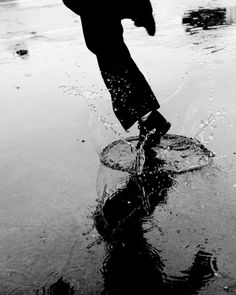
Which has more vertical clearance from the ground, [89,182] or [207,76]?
[89,182]

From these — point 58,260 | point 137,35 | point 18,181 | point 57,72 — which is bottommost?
point 137,35

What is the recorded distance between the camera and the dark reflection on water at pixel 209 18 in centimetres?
826

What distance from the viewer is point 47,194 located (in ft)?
9.44

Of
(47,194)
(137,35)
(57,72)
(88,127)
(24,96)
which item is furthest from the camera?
(137,35)

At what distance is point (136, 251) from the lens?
2.18m

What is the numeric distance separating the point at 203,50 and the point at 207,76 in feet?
4.48

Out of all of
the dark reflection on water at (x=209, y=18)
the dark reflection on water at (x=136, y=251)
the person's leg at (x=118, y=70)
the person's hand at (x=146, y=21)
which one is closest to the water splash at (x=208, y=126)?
the person's leg at (x=118, y=70)

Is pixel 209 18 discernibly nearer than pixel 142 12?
No

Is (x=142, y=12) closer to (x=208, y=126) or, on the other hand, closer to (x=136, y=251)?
(x=208, y=126)

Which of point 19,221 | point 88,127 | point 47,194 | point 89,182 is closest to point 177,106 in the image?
point 88,127

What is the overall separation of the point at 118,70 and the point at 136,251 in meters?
1.66

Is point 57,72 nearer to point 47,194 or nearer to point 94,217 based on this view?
point 47,194

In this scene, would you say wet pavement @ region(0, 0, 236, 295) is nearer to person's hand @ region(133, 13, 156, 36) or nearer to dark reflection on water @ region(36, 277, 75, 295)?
dark reflection on water @ region(36, 277, 75, 295)

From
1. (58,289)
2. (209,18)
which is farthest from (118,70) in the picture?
(209,18)
